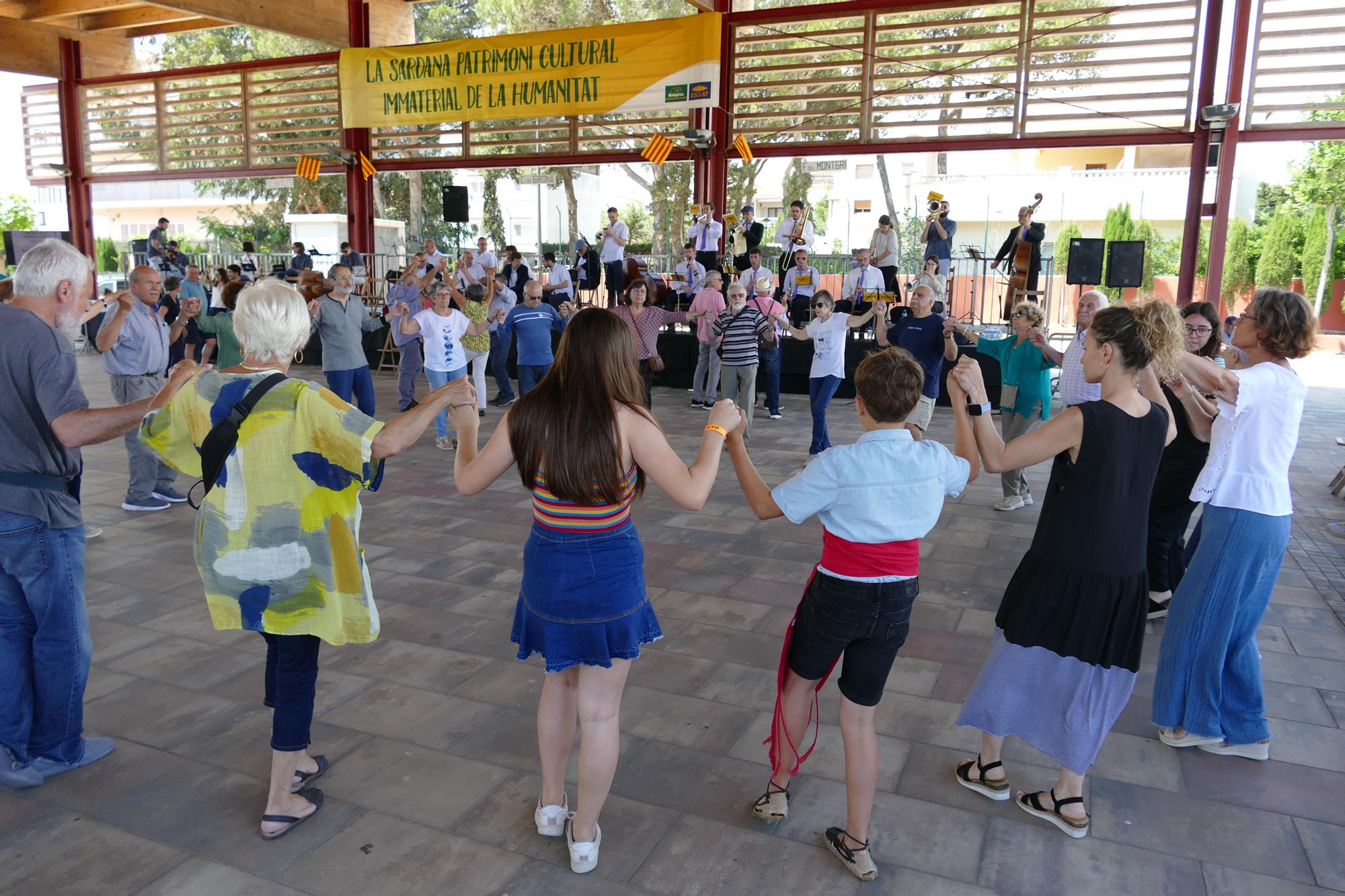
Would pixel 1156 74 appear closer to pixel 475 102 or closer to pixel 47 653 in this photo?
pixel 475 102

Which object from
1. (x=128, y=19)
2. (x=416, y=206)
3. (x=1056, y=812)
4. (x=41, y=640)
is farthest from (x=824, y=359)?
(x=416, y=206)

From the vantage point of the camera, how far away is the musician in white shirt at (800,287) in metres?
12.6

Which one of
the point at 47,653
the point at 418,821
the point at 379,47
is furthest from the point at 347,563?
the point at 379,47

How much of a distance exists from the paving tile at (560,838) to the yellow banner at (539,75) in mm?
12508

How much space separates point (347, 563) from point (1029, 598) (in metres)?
2.06

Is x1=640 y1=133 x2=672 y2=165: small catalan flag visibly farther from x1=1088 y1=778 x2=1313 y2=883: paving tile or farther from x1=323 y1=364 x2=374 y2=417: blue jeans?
x1=1088 y1=778 x2=1313 y2=883: paving tile

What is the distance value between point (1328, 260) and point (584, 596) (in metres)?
28.7

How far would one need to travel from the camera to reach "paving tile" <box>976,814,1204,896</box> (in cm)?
254

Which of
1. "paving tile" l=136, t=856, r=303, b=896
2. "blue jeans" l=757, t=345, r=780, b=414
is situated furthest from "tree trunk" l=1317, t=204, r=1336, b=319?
"paving tile" l=136, t=856, r=303, b=896

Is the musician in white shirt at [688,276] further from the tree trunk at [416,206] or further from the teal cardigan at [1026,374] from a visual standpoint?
the tree trunk at [416,206]

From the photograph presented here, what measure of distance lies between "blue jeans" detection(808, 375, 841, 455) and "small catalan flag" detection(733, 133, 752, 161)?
22.4 ft

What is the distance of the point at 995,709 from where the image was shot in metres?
2.94

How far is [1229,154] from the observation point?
486 inches

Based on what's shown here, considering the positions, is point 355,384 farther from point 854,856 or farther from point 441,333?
point 854,856
